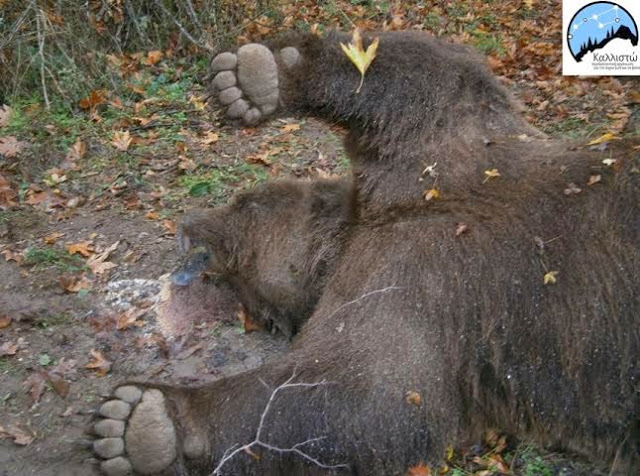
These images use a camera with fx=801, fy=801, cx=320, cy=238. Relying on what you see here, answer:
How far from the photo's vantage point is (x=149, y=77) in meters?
7.10

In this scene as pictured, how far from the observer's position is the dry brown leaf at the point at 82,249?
4.73 metres

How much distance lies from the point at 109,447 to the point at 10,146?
3.47 metres

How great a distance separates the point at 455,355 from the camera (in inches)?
126

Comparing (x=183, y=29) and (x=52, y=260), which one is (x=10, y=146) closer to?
(x=52, y=260)

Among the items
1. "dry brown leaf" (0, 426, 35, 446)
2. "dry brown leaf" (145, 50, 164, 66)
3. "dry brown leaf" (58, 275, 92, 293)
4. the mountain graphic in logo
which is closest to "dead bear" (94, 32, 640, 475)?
"dry brown leaf" (0, 426, 35, 446)

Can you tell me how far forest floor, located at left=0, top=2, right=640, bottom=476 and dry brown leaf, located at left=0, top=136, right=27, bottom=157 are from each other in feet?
0.03

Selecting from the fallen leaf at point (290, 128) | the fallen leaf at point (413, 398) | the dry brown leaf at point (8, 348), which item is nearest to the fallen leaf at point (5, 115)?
the fallen leaf at point (290, 128)

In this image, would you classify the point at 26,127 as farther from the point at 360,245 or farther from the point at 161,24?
the point at 360,245

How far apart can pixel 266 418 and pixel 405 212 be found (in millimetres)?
1091

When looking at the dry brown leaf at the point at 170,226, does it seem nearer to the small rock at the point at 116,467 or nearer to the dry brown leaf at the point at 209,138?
the dry brown leaf at the point at 209,138

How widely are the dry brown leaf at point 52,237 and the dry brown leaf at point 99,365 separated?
1.12 m

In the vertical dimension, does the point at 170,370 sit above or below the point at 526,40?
below

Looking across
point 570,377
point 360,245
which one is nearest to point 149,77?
point 360,245

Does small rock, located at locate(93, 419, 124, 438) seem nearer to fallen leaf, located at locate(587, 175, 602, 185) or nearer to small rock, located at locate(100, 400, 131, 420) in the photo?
small rock, located at locate(100, 400, 131, 420)
